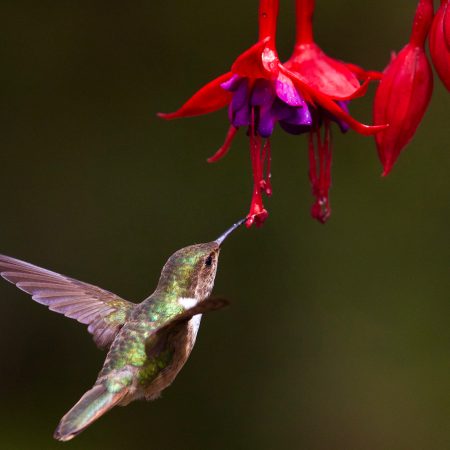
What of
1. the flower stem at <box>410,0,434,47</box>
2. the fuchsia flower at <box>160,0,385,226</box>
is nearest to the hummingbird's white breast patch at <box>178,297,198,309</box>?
the fuchsia flower at <box>160,0,385,226</box>

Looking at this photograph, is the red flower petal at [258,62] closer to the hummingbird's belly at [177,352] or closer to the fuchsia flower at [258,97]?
the fuchsia flower at [258,97]

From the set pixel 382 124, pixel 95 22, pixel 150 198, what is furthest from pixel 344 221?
pixel 382 124

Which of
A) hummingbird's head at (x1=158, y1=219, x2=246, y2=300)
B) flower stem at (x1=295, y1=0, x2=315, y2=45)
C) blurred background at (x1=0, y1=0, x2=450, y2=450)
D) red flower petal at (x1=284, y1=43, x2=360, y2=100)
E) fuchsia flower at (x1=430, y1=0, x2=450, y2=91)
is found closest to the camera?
fuchsia flower at (x1=430, y1=0, x2=450, y2=91)

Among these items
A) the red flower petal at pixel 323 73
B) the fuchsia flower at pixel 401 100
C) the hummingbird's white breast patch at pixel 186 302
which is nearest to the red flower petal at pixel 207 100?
the red flower petal at pixel 323 73

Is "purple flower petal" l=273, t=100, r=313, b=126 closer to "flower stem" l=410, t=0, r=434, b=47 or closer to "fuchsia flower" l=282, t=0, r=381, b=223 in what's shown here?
"fuchsia flower" l=282, t=0, r=381, b=223

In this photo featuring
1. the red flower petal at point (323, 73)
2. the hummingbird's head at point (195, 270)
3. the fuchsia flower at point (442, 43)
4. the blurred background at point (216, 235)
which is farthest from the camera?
the blurred background at point (216, 235)

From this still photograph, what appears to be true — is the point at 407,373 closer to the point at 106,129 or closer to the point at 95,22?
the point at 106,129
